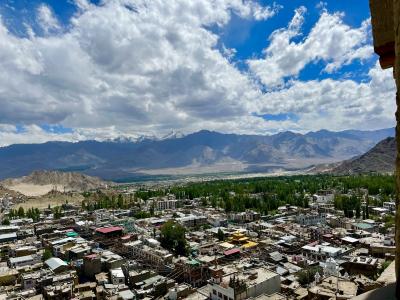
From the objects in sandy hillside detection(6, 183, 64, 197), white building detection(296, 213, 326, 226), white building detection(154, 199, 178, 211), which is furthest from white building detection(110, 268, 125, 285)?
sandy hillside detection(6, 183, 64, 197)

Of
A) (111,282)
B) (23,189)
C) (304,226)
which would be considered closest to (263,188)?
(304,226)

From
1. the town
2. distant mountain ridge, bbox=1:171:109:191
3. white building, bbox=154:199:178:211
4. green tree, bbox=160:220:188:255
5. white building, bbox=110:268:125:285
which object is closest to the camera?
the town

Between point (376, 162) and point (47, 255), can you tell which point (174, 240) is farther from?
point (376, 162)

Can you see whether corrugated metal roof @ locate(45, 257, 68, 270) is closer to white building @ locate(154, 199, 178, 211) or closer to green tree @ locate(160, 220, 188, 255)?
green tree @ locate(160, 220, 188, 255)

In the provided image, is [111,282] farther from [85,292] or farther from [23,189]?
[23,189]

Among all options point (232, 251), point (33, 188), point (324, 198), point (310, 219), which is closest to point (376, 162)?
point (324, 198)

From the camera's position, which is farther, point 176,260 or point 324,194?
point 324,194

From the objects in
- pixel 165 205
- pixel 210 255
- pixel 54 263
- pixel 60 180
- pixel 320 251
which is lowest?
pixel 320 251

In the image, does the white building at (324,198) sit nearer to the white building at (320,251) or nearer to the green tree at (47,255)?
the white building at (320,251)

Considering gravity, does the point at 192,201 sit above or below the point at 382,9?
below
